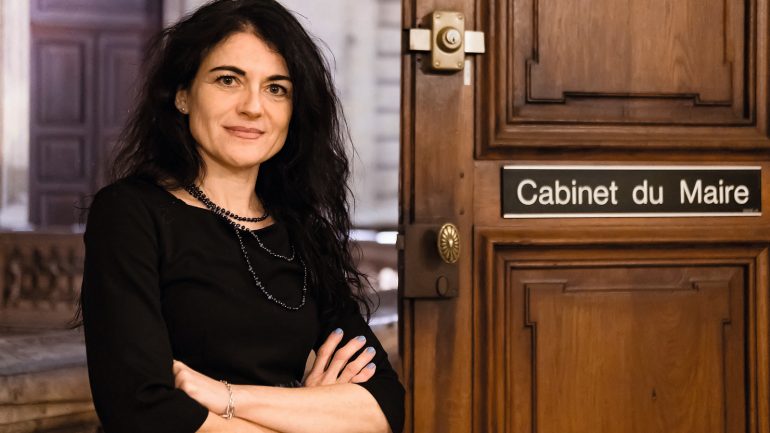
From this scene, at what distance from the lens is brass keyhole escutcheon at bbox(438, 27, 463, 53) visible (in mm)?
2012

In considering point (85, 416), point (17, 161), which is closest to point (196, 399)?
point (85, 416)

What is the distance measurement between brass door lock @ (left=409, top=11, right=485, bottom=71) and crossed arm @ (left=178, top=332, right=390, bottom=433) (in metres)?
0.68

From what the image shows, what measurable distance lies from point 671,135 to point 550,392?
67 cm

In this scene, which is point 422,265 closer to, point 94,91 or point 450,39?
point 450,39

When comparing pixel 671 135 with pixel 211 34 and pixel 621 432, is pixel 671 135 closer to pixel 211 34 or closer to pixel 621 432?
pixel 621 432

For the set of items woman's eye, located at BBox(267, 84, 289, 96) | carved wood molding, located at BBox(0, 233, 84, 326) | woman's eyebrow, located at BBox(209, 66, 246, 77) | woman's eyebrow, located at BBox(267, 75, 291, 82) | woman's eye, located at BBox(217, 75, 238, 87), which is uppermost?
woman's eyebrow, located at BBox(209, 66, 246, 77)

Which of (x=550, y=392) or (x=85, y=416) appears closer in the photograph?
A: (x=550, y=392)

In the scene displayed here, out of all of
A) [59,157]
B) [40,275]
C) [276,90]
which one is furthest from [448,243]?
[59,157]

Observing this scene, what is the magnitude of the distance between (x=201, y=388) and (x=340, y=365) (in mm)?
313

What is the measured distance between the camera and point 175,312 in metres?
1.49

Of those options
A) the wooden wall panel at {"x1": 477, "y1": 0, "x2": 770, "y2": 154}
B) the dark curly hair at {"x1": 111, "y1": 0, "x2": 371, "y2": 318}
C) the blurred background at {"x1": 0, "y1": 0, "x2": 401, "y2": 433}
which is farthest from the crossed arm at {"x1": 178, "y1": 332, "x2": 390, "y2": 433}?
the blurred background at {"x1": 0, "y1": 0, "x2": 401, "y2": 433}

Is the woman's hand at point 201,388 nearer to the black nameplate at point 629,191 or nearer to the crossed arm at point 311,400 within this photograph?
the crossed arm at point 311,400

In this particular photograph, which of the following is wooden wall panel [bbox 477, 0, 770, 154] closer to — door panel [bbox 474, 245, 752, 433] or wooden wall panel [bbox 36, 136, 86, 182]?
door panel [bbox 474, 245, 752, 433]

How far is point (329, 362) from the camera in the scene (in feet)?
5.64
